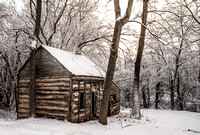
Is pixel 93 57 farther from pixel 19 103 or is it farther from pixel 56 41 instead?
pixel 19 103

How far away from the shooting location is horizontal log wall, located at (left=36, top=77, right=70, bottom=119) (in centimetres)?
1033

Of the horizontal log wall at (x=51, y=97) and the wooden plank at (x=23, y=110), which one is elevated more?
the horizontal log wall at (x=51, y=97)

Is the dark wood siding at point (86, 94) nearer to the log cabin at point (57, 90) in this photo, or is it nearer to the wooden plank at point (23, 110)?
the log cabin at point (57, 90)

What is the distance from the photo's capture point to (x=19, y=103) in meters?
12.3

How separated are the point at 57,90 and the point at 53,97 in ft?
1.75

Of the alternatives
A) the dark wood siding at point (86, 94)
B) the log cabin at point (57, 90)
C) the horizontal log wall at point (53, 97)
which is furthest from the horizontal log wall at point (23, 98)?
the dark wood siding at point (86, 94)

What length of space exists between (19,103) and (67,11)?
10556mm

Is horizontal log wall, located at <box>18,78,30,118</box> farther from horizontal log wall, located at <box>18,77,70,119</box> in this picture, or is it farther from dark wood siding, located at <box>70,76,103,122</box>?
dark wood siding, located at <box>70,76,103,122</box>

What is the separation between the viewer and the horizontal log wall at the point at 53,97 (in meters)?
10.3

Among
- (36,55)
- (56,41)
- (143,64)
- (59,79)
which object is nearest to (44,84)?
(59,79)

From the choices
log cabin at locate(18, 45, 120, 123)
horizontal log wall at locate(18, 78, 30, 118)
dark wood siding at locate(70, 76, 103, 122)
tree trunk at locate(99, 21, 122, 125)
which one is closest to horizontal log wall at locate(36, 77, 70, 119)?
log cabin at locate(18, 45, 120, 123)

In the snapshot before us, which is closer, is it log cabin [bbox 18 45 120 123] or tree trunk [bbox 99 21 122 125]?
tree trunk [bbox 99 21 122 125]

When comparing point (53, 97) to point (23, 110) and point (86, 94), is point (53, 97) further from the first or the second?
point (23, 110)

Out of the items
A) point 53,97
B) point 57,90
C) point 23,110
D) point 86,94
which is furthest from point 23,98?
point 86,94
